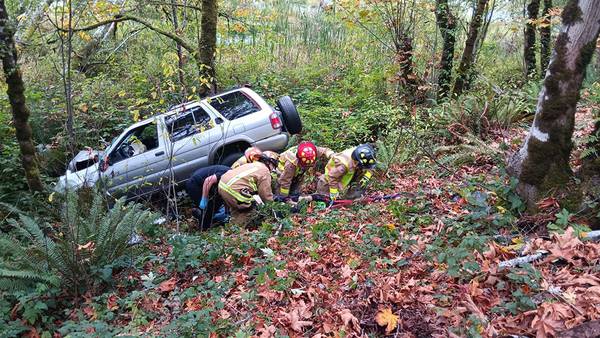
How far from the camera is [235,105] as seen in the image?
8.59m

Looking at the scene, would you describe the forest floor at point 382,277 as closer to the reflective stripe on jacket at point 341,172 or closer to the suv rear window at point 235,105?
the reflective stripe on jacket at point 341,172

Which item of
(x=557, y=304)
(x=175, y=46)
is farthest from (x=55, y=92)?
(x=557, y=304)

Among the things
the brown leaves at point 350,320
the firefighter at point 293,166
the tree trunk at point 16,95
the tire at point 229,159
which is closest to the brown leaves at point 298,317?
the brown leaves at point 350,320

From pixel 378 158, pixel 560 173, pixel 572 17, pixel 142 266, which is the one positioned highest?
pixel 572 17

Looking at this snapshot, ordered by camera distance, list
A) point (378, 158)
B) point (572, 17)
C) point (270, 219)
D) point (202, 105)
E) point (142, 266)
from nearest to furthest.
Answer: point (572, 17)
point (142, 266)
point (270, 219)
point (378, 158)
point (202, 105)

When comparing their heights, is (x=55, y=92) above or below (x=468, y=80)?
below

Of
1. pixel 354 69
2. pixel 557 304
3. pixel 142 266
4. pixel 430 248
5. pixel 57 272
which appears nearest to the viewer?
pixel 557 304

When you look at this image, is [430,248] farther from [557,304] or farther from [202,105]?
[202,105]

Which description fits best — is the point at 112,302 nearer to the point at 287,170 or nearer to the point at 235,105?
the point at 287,170

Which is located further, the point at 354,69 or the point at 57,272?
the point at 354,69

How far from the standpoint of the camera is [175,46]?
1146 centimetres

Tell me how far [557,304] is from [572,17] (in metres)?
2.31

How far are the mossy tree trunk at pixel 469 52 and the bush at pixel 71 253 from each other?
7.44m

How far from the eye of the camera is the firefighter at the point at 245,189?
640 cm
